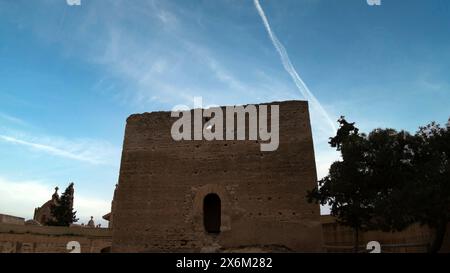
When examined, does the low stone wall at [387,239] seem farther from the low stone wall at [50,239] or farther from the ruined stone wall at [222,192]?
the low stone wall at [50,239]

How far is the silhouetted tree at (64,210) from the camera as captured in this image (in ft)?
89.8

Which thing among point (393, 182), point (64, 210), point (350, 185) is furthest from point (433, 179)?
point (64, 210)

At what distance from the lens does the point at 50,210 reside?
2955 cm

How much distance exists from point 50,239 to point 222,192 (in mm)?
11833

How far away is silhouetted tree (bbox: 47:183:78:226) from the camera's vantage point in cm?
2738

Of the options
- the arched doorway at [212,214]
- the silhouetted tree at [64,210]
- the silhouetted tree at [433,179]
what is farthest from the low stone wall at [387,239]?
the silhouetted tree at [64,210]

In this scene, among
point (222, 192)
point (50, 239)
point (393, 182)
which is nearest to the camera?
point (393, 182)

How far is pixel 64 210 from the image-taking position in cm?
2761

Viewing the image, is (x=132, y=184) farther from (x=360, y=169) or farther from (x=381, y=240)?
(x=381, y=240)

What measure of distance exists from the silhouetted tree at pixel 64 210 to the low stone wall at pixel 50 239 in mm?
7691

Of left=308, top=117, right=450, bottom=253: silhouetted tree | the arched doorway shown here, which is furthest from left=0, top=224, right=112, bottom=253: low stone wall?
left=308, top=117, right=450, bottom=253: silhouetted tree

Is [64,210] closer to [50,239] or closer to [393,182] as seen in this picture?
[50,239]

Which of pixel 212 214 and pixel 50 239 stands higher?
pixel 212 214
